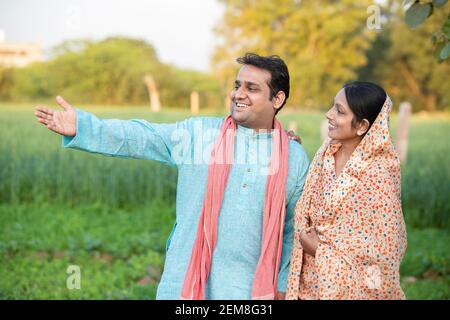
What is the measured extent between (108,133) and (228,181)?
51 centimetres

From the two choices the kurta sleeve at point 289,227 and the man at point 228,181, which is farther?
the kurta sleeve at point 289,227

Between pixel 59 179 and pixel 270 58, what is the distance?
518 centimetres

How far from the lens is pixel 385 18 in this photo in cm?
3697

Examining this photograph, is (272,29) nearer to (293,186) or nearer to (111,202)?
(111,202)

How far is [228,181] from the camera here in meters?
2.60

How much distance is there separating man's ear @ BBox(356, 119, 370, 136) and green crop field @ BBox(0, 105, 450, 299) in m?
2.51

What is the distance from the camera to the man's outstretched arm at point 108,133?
2438 mm

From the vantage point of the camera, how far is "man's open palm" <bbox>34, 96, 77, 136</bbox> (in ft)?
7.93

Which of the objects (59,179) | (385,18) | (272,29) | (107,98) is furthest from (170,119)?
(385,18)

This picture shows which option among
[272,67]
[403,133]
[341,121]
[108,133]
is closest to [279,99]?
[272,67]

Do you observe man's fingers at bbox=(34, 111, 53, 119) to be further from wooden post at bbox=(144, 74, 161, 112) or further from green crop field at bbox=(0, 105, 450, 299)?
wooden post at bbox=(144, 74, 161, 112)

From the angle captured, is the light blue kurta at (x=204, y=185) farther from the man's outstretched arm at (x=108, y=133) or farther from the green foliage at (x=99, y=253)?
the green foliage at (x=99, y=253)

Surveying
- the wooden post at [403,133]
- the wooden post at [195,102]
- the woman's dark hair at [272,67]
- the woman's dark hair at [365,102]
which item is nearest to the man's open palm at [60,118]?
the woman's dark hair at [272,67]
